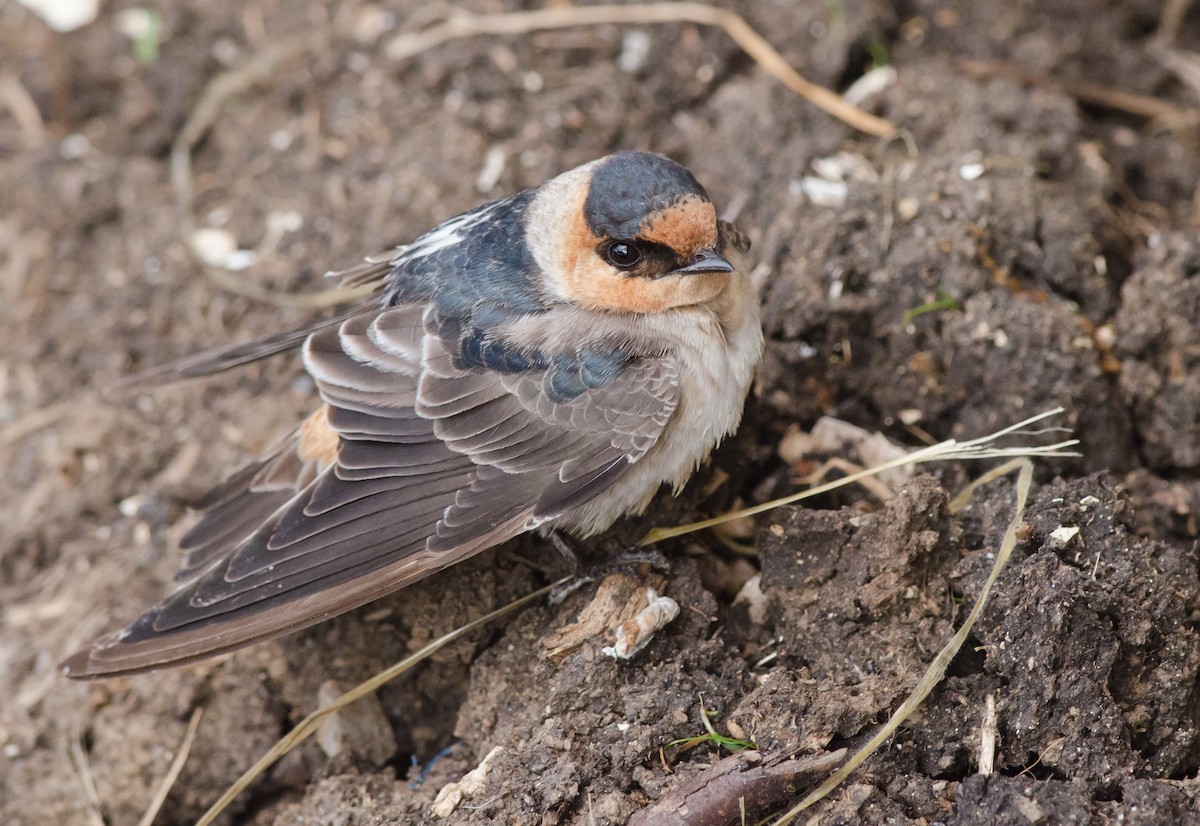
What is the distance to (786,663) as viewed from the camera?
3.15 m

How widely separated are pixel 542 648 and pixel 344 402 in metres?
0.93

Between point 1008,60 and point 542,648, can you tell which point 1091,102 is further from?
point 542,648

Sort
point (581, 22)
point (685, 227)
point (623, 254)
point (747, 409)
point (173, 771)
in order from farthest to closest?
point (581, 22) → point (747, 409) → point (173, 771) → point (623, 254) → point (685, 227)

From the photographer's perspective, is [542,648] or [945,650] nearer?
[945,650]

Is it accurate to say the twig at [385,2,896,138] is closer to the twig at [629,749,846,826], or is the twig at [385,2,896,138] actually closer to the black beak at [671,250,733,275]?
the black beak at [671,250,733,275]

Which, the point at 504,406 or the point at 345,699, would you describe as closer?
the point at 504,406

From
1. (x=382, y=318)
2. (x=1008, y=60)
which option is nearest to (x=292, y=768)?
(x=382, y=318)

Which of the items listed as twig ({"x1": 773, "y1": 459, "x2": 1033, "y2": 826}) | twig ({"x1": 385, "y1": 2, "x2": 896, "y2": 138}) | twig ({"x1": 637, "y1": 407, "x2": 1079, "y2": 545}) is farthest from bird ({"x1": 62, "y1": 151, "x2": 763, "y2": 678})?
twig ({"x1": 385, "y1": 2, "x2": 896, "y2": 138})

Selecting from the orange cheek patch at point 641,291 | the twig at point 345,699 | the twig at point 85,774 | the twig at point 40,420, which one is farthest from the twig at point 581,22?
the twig at point 85,774

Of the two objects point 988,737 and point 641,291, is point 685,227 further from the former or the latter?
point 988,737

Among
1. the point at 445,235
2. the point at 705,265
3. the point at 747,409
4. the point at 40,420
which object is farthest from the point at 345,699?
the point at 40,420

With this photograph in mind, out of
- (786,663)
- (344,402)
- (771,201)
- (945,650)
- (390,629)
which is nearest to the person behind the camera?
(945,650)

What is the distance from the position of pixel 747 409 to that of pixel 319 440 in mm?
1384

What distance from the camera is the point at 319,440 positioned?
11.7 ft
